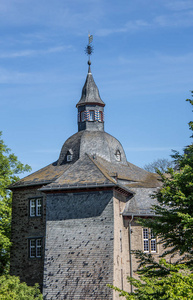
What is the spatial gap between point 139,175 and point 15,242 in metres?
10.0

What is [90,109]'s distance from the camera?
118ft

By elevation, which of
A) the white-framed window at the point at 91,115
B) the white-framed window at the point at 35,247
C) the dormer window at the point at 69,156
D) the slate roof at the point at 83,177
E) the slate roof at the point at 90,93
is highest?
the slate roof at the point at 90,93

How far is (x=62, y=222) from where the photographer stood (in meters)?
27.2

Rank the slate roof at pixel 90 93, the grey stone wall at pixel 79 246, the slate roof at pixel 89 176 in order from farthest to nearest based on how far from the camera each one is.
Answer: the slate roof at pixel 90 93, the slate roof at pixel 89 176, the grey stone wall at pixel 79 246

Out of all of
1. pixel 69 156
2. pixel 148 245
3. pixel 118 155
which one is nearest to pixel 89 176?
pixel 69 156

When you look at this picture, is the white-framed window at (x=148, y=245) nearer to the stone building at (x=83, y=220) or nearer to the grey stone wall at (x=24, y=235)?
the stone building at (x=83, y=220)

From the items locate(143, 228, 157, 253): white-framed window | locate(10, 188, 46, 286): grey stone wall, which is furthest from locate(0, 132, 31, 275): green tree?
locate(143, 228, 157, 253): white-framed window

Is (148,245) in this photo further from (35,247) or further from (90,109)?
(90,109)

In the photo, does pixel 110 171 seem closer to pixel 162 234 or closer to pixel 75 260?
pixel 75 260

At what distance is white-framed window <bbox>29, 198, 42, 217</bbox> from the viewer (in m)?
31.5

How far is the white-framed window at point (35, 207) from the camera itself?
103 feet

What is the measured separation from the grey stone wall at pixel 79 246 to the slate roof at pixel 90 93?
10.6 metres

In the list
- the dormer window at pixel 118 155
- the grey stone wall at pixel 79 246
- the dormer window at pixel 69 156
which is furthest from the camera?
the dormer window at pixel 118 155

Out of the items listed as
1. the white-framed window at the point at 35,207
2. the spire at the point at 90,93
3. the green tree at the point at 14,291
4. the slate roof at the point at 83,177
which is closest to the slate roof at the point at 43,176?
the white-framed window at the point at 35,207
